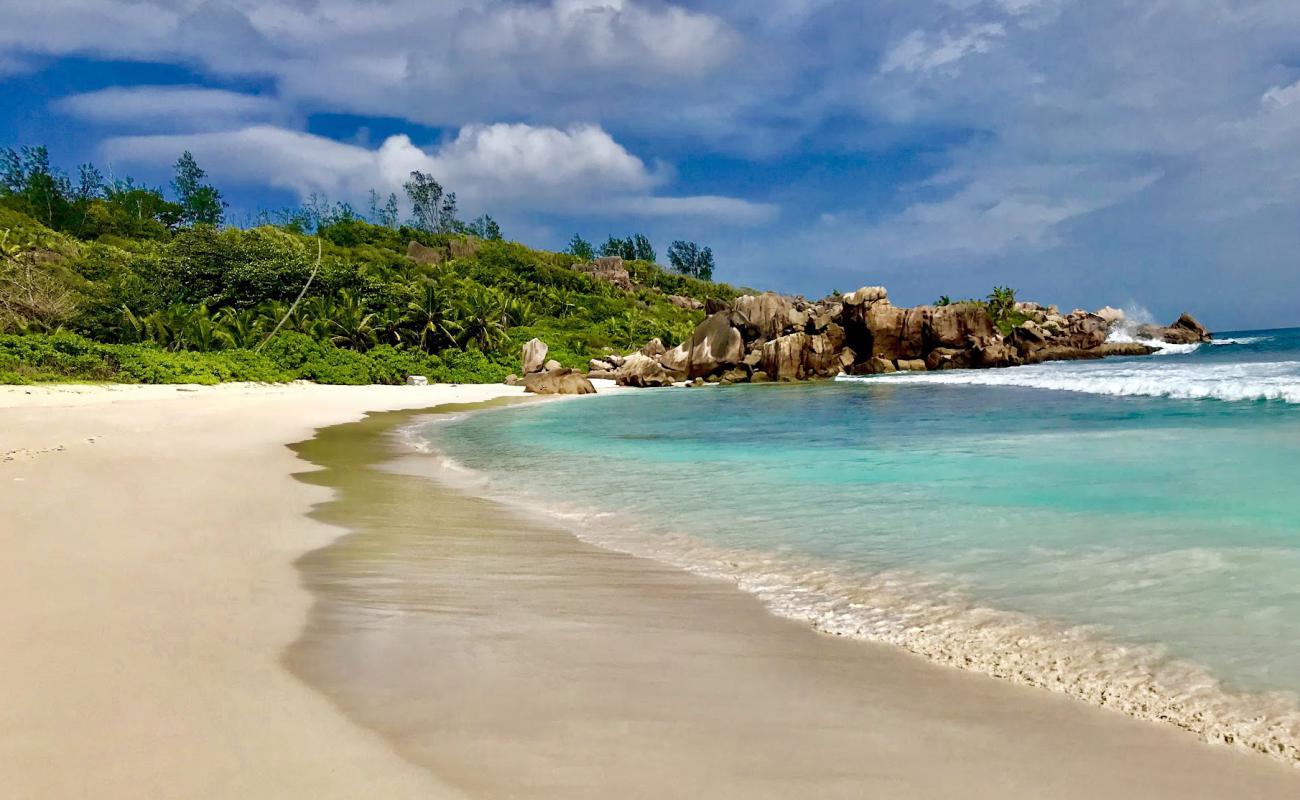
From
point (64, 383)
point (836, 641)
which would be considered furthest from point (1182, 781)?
point (64, 383)

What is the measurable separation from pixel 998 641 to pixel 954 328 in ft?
174

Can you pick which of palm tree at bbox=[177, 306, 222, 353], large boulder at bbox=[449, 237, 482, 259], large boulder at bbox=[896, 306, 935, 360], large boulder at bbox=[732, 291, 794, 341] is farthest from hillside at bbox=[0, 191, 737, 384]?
large boulder at bbox=[896, 306, 935, 360]

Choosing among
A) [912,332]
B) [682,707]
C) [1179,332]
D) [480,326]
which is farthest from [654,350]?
[1179,332]

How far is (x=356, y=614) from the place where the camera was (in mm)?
4562

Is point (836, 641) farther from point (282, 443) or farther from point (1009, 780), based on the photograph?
point (282, 443)

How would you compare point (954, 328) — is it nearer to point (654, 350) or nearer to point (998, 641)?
point (654, 350)

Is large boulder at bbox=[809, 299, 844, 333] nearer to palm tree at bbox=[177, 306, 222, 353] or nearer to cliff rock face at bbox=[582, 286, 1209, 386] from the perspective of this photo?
cliff rock face at bbox=[582, 286, 1209, 386]

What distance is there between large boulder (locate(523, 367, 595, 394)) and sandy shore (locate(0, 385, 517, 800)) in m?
28.2

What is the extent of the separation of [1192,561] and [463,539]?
612cm

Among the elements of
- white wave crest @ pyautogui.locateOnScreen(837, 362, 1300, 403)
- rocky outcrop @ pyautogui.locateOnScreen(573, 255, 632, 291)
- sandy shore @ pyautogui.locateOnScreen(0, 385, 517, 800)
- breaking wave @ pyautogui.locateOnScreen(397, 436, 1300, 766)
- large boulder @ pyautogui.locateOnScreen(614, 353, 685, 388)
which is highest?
rocky outcrop @ pyautogui.locateOnScreen(573, 255, 632, 291)

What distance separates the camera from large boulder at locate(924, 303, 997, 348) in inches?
2067

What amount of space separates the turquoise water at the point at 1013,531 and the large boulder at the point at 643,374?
27.1 m

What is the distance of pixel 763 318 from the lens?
49594 millimetres

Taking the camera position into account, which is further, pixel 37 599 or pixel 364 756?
pixel 37 599
